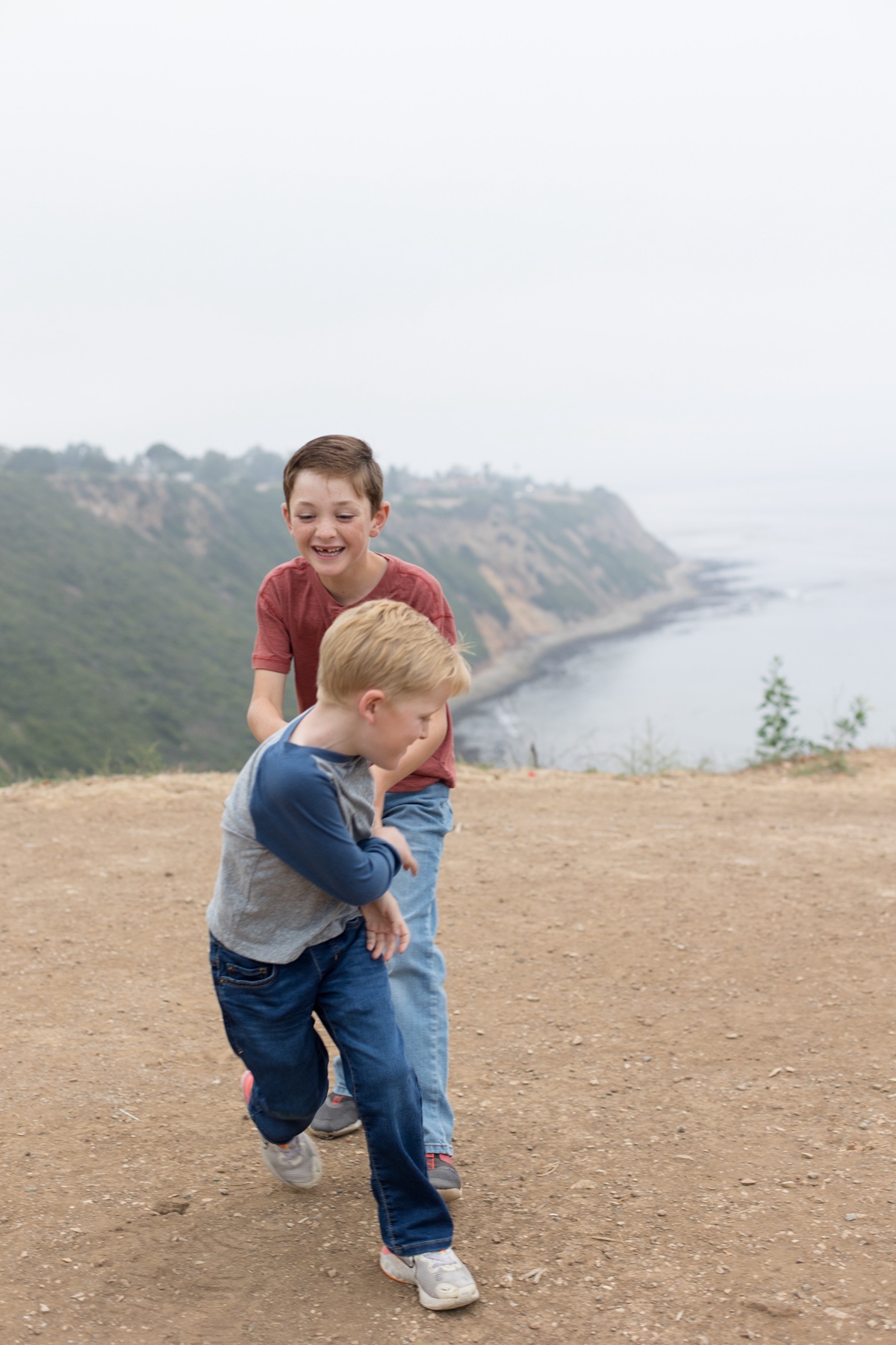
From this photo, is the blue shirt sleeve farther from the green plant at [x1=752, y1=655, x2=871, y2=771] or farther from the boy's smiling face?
the green plant at [x1=752, y1=655, x2=871, y2=771]

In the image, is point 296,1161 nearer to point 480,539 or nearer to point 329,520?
point 329,520

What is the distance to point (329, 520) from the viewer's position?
242 cm

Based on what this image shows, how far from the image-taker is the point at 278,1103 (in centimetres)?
230

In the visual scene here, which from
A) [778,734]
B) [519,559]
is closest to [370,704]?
[778,734]

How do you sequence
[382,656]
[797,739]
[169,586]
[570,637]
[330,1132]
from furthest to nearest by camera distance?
[570,637] → [169,586] → [797,739] → [330,1132] → [382,656]

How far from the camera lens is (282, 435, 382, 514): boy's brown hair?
2410 mm

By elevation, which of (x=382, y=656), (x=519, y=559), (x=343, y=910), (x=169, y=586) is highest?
(x=519, y=559)

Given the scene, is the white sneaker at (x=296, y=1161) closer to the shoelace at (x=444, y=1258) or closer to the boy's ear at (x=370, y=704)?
the shoelace at (x=444, y=1258)

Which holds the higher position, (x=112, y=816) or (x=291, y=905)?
(x=291, y=905)

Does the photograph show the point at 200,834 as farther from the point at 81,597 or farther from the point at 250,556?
the point at 250,556

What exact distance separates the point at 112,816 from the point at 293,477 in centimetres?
452

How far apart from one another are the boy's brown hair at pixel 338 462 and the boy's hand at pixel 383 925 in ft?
2.95

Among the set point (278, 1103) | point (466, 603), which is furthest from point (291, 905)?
point (466, 603)

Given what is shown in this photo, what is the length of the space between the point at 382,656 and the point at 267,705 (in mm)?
644
